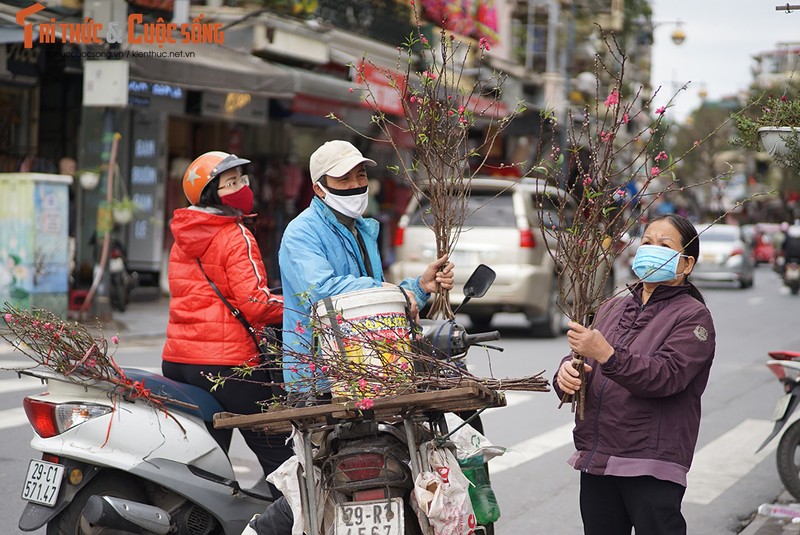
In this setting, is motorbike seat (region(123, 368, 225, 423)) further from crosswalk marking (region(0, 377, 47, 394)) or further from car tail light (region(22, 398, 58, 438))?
crosswalk marking (region(0, 377, 47, 394))

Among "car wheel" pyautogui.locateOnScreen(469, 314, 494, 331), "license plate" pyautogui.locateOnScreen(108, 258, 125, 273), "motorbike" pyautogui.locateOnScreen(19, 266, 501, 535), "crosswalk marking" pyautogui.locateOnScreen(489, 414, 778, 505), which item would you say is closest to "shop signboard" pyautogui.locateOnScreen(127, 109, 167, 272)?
"license plate" pyautogui.locateOnScreen(108, 258, 125, 273)

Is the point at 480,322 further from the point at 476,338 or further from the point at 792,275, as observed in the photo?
the point at 792,275

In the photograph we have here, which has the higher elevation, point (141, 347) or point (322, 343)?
point (322, 343)

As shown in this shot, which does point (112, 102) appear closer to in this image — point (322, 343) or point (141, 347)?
point (141, 347)

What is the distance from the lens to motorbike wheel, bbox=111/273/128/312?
16.0 metres

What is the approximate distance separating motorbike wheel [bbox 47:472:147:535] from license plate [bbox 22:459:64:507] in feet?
0.30

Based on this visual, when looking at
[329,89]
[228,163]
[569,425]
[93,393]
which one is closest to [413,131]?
[228,163]

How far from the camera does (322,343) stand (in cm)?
397

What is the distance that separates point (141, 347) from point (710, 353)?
984 cm

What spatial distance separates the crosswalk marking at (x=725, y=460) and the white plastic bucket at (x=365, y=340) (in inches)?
159

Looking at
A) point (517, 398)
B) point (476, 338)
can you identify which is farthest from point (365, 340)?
point (517, 398)

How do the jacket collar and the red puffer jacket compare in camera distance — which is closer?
the jacket collar

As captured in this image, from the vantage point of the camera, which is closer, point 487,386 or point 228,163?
point 487,386

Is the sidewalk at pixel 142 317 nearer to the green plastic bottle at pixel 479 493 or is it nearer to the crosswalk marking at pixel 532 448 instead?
the crosswalk marking at pixel 532 448
